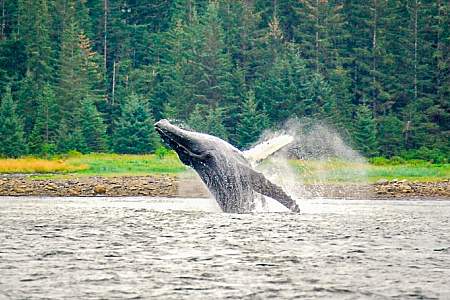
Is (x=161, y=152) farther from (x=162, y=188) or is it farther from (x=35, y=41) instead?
(x=35, y=41)

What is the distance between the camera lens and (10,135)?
82938 millimetres

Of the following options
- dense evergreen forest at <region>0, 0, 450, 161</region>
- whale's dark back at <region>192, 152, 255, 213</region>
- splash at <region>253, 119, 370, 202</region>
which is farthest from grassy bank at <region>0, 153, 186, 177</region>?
whale's dark back at <region>192, 152, 255, 213</region>

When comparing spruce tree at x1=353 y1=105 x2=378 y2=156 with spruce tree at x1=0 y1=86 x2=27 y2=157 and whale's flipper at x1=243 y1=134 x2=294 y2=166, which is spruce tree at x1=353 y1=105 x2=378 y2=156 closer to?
spruce tree at x1=0 y1=86 x2=27 y2=157

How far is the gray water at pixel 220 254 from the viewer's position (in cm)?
1661

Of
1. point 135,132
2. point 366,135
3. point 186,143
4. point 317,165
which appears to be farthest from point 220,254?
point 135,132

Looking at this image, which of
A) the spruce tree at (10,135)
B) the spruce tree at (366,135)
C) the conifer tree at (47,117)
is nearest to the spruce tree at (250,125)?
the spruce tree at (366,135)

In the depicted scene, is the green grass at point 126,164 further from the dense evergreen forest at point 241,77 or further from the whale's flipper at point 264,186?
the whale's flipper at point 264,186

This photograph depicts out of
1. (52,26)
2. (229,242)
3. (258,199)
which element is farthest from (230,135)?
(229,242)

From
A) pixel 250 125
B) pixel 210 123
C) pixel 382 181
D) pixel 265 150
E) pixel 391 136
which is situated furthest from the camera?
pixel 210 123

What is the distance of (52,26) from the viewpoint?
111 metres

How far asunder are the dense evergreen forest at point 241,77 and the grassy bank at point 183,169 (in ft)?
30.7

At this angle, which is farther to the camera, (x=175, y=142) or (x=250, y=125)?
(x=250, y=125)

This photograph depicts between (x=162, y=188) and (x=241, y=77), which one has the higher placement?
(x=241, y=77)

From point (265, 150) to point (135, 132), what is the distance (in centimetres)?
5859
